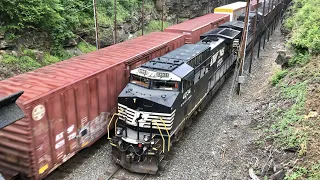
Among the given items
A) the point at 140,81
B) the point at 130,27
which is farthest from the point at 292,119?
the point at 130,27

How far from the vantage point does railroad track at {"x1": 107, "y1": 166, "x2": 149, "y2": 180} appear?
9758mm

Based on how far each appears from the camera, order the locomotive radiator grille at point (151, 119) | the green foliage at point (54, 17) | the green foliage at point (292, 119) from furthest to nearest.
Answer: the green foliage at point (54, 17)
the locomotive radiator grille at point (151, 119)
the green foliage at point (292, 119)

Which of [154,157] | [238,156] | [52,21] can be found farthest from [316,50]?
[52,21]

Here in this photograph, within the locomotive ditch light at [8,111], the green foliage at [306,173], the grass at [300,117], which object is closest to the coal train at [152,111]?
the grass at [300,117]

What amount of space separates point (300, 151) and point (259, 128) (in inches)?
157

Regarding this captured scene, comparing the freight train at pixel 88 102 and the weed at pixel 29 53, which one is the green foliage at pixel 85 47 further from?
the freight train at pixel 88 102

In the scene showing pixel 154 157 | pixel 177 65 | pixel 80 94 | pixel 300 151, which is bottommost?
pixel 154 157

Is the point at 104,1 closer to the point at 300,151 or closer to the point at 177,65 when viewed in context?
the point at 177,65

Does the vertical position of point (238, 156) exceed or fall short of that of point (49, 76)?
it falls short

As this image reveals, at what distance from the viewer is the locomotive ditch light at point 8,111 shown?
2.68 meters

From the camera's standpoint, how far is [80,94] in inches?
378

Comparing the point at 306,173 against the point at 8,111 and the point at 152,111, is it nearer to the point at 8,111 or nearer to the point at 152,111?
the point at 152,111

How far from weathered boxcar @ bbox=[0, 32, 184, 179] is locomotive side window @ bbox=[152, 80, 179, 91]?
1.98 m

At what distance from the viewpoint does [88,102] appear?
10.1 meters
